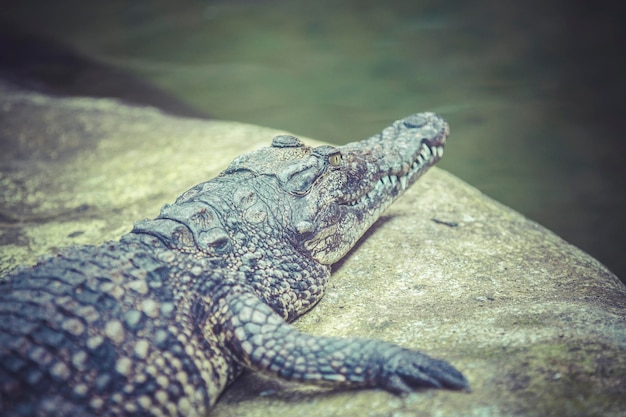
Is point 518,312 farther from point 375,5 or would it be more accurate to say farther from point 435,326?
point 375,5

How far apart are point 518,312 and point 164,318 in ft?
6.11

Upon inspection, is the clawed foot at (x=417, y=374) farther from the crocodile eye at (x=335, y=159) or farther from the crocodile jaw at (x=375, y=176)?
the crocodile eye at (x=335, y=159)

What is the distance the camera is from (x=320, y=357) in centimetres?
258

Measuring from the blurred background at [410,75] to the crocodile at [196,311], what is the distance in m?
3.16

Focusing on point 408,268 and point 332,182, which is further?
point 408,268

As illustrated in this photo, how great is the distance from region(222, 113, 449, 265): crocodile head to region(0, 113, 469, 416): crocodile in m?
0.01

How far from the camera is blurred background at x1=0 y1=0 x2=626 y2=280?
20.0 ft

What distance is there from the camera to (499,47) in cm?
894

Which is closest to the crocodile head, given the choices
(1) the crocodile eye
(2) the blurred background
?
(1) the crocodile eye

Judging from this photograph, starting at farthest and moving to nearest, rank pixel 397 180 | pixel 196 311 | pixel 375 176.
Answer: pixel 397 180 → pixel 375 176 → pixel 196 311

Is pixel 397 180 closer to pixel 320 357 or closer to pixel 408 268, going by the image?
pixel 408 268

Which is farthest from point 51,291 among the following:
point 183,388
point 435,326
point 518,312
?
point 518,312

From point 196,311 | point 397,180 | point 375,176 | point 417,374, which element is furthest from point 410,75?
point 417,374

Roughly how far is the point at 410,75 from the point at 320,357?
21.6ft
